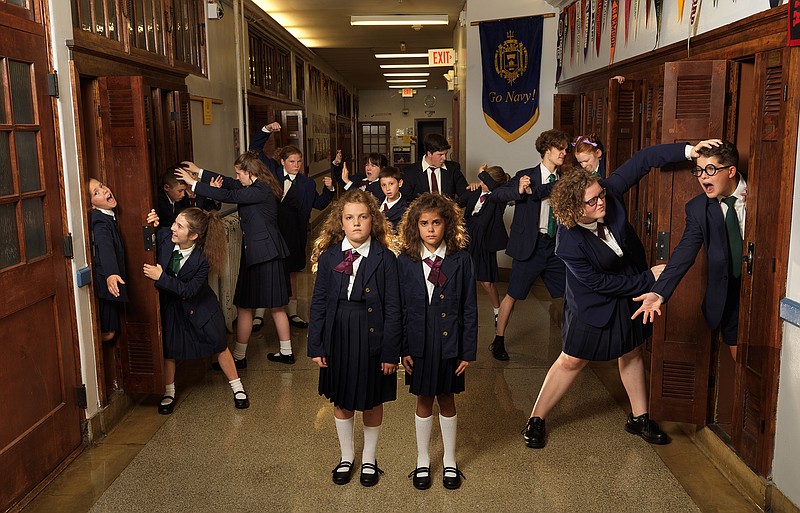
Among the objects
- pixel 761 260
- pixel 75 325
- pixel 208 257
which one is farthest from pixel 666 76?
pixel 75 325

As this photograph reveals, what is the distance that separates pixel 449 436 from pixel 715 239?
1.61 metres

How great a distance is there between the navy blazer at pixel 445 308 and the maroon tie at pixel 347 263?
8.7 inches

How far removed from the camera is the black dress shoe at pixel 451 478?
3.46 metres

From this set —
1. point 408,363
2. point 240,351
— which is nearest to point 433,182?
point 240,351

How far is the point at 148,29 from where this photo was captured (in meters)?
4.79

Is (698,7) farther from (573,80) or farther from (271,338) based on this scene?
(271,338)

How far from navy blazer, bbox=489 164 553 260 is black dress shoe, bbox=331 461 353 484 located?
220 centimetres

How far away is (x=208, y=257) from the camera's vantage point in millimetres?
4316

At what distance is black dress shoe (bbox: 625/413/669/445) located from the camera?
3947mm

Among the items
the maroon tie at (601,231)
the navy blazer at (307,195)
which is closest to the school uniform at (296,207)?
the navy blazer at (307,195)

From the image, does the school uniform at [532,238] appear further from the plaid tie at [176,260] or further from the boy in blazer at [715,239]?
the plaid tie at [176,260]

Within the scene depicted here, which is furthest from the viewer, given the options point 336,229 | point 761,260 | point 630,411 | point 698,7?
point 630,411

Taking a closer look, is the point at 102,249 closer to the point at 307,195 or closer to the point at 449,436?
the point at 449,436

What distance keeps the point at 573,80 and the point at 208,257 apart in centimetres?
457
